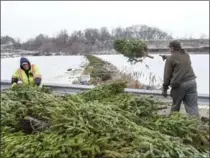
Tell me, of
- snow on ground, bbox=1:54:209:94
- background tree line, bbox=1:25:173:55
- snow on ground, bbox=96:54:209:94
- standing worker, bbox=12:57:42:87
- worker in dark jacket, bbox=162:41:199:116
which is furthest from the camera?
background tree line, bbox=1:25:173:55

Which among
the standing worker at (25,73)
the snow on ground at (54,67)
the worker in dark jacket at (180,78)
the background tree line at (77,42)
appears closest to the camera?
the worker in dark jacket at (180,78)

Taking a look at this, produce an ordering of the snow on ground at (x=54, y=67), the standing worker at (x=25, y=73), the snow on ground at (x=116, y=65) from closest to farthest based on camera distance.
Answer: the standing worker at (x=25, y=73)
the snow on ground at (x=116, y=65)
the snow on ground at (x=54, y=67)

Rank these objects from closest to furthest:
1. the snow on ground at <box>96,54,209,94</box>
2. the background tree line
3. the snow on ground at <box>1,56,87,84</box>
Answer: the snow on ground at <box>96,54,209,94</box>
the snow on ground at <box>1,56,87,84</box>
the background tree line

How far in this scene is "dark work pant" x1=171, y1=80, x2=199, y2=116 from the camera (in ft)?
26.7

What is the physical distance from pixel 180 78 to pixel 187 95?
0.45m

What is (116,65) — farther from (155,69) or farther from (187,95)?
(187,95)

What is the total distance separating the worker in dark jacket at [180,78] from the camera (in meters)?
8.05

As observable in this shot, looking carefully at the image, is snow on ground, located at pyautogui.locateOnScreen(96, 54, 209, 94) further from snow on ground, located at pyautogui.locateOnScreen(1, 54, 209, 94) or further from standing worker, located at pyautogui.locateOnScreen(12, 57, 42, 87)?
standing worker, located at pyautogui.locateOnScreen(12, 57, 42, 87)

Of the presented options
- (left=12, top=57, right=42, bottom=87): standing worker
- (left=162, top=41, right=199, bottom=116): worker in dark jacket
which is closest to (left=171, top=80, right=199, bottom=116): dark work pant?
(left=162, top=41, right=199, bottom=116): worker in dark jacket

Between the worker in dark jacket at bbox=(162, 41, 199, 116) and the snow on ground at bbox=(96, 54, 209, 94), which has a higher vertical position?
the worker in dark jacket at bbox=(162, 41, 199, 116)

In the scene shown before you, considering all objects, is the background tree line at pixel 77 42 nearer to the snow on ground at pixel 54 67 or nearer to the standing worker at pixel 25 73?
the snow on ground at pixel 54 67

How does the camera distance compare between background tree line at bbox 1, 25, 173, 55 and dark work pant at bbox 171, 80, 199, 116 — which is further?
background tree line at bbox 1, 25, 173, 55

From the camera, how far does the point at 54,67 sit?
18891 millimetres

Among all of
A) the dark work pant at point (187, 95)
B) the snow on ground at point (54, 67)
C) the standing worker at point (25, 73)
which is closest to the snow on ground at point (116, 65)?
the snow on ground at point (54, 67)
